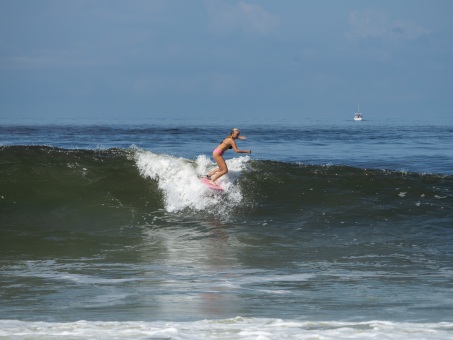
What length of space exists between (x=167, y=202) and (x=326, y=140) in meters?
33.9

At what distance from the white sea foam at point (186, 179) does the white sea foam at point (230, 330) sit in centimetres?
983

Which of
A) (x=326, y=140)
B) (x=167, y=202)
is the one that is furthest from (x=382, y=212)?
(x=326, y=140)

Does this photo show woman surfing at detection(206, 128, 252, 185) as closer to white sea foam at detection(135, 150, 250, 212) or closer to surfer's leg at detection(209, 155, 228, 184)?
surfer's leg at detection(209, 155, 228, 184)

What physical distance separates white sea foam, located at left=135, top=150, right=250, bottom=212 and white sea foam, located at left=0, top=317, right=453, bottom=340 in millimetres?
9832

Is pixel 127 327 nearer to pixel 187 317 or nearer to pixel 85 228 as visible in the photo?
pixel 187 317

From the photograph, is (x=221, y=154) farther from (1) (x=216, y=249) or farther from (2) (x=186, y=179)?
(1) (x=216, y=249)

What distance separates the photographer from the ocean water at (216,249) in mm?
7188

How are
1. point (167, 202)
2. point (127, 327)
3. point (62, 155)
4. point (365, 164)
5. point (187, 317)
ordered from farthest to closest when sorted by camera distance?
point (365, 164) → point (62, 155) → point (167, 202) → point (187, 317) → point (127, 327)

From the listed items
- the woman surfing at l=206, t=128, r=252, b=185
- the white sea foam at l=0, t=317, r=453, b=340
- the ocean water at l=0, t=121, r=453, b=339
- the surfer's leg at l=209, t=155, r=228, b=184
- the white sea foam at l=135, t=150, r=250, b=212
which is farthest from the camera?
the surfer's leg at l=209, t=155, r=228, b=184

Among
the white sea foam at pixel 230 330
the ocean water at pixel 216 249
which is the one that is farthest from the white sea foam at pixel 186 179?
the white sea foam at pixel 230 330

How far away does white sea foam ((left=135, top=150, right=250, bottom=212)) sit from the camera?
17250 millimetres

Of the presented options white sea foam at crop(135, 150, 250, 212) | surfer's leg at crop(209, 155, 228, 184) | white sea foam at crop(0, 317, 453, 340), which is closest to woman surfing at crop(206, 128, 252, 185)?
surfer's leg at crop(209, 155, 228, 184)

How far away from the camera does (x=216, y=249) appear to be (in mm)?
12414

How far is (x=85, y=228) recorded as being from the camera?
14812mm
